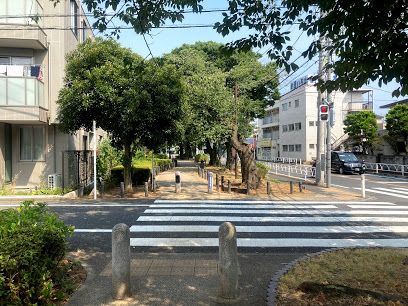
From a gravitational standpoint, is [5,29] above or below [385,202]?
above

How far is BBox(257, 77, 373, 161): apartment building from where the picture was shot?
2088 inches

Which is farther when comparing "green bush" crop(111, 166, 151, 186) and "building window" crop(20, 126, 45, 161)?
"green bush" crop(111, 166, 151, 186)

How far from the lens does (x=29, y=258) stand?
14.1 feet

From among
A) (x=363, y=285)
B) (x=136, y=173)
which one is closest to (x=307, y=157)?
(x=136, y=173)

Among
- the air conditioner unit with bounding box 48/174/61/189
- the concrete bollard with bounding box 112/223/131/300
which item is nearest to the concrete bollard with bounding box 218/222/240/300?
the concrete bollard with bounding box 112/223/131/300

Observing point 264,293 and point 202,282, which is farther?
point 202,282

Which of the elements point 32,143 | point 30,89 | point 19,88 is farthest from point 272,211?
point 32,143

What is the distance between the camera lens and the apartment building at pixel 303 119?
53.0 m

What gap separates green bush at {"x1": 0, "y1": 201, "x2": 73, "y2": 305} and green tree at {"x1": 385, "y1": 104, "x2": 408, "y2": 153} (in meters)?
32.6

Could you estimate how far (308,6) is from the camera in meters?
4.74

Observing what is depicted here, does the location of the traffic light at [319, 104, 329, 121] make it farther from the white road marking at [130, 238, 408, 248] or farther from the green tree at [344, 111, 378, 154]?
the green tree at [344, 111, 378, 154]

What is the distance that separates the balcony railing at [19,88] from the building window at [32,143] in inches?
93.2

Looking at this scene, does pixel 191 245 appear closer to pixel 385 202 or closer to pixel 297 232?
pixel 297 232

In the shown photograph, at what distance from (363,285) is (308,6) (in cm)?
370
